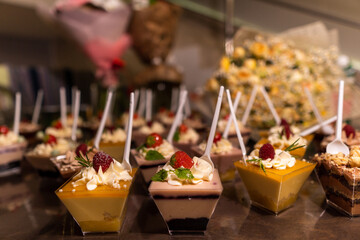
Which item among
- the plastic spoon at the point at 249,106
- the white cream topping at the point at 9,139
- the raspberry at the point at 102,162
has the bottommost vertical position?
the white cream topping at the point at 9,139

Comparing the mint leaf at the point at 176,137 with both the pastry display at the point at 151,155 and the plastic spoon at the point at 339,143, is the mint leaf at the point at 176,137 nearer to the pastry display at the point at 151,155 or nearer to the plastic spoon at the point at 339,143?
the pastry display at the point at 151,155

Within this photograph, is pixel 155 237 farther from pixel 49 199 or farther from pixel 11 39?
pixel 11 39

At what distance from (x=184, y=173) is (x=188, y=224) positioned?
263 millimetres

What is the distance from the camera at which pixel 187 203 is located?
138cm

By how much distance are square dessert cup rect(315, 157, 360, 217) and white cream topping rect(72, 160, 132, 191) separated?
1096 millimetres

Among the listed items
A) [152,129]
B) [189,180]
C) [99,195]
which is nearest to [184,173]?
[189,180]

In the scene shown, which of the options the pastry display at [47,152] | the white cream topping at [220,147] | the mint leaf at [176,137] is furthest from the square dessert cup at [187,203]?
the pastry display at [47,152]

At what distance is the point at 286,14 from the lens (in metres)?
2.92

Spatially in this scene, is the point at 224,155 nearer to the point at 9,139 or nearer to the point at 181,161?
the point at 181,161

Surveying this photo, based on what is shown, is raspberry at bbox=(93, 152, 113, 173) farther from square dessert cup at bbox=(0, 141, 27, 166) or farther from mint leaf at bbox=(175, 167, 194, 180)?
square dessert cup at bbox=(0, 141, 27, 166)

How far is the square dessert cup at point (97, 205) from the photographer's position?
139 cm

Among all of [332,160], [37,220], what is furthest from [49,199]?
[332,160]

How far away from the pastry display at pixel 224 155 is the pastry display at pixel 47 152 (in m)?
1.05

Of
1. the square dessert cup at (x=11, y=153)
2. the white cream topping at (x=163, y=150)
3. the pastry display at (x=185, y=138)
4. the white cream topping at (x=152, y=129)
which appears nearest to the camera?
the white cream topping at (x=163, y=150)
